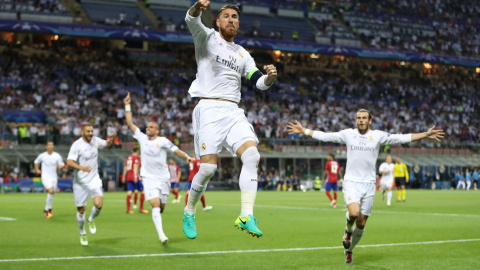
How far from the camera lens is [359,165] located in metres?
12.9

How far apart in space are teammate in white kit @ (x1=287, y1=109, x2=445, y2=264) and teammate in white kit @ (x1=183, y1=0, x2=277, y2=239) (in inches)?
155

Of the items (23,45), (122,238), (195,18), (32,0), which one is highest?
(32,0)

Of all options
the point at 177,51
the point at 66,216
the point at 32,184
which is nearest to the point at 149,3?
the point at 177,51

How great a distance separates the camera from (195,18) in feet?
26.1

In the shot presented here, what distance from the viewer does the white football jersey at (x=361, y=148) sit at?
12.8 m

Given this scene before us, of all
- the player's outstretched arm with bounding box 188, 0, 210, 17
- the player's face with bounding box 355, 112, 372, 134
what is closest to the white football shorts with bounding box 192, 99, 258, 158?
the player's outstretched arm with bounding box 188, 0, 210, 17

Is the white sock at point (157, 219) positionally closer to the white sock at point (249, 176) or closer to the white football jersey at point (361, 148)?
the white football jersey at point (361, 148)

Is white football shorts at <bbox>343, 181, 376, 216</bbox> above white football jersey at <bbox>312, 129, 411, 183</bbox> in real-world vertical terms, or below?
below

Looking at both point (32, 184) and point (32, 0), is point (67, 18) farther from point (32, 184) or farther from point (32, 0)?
point (32, 184)

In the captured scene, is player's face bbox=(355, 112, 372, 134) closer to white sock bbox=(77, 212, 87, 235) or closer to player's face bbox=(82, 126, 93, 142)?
white sock bbox=(77, 212, 87, 235)

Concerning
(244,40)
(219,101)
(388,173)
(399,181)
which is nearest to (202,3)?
(219,101)

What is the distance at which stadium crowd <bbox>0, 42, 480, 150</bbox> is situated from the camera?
48344 millimetres

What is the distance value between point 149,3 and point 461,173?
1253 inches

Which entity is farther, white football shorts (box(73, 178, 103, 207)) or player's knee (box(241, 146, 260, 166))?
white football shorts (box(73, 178, 103, 207))
